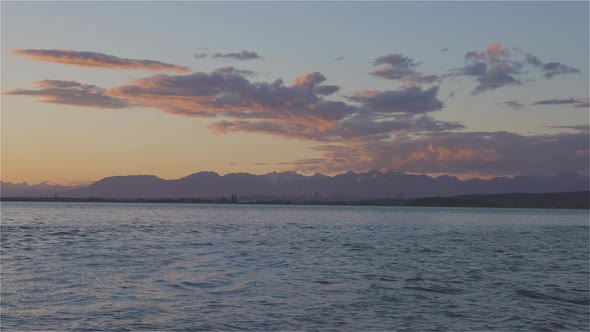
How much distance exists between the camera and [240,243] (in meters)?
56.5

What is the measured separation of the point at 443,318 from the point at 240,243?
3595cm

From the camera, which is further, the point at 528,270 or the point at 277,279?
the point at 528,270

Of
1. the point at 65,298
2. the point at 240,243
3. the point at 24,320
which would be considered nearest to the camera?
the point at 24,320

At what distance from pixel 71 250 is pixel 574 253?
4276 cm

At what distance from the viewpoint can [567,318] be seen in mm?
22812

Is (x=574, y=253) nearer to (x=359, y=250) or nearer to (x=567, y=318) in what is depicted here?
(x=359, y=250)

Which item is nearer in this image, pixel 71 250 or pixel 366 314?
pixel 366 314

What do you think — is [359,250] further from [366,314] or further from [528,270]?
[366,314]

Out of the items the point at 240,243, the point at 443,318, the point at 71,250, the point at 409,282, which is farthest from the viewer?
the point at 240,243

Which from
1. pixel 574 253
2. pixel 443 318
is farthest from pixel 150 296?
pixel 574 253

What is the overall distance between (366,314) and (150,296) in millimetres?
9666

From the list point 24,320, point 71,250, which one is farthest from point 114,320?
point 71,250

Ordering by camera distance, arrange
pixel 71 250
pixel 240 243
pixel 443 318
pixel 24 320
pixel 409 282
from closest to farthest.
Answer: pixel 24 320
pixel 443 318
pixel 409 282
pixel 71 250
pixel 240 243

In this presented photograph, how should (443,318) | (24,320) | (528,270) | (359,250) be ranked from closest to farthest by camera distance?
1. (24,320)
2. (443,318)
3. (528,270)
4. (359,250)
